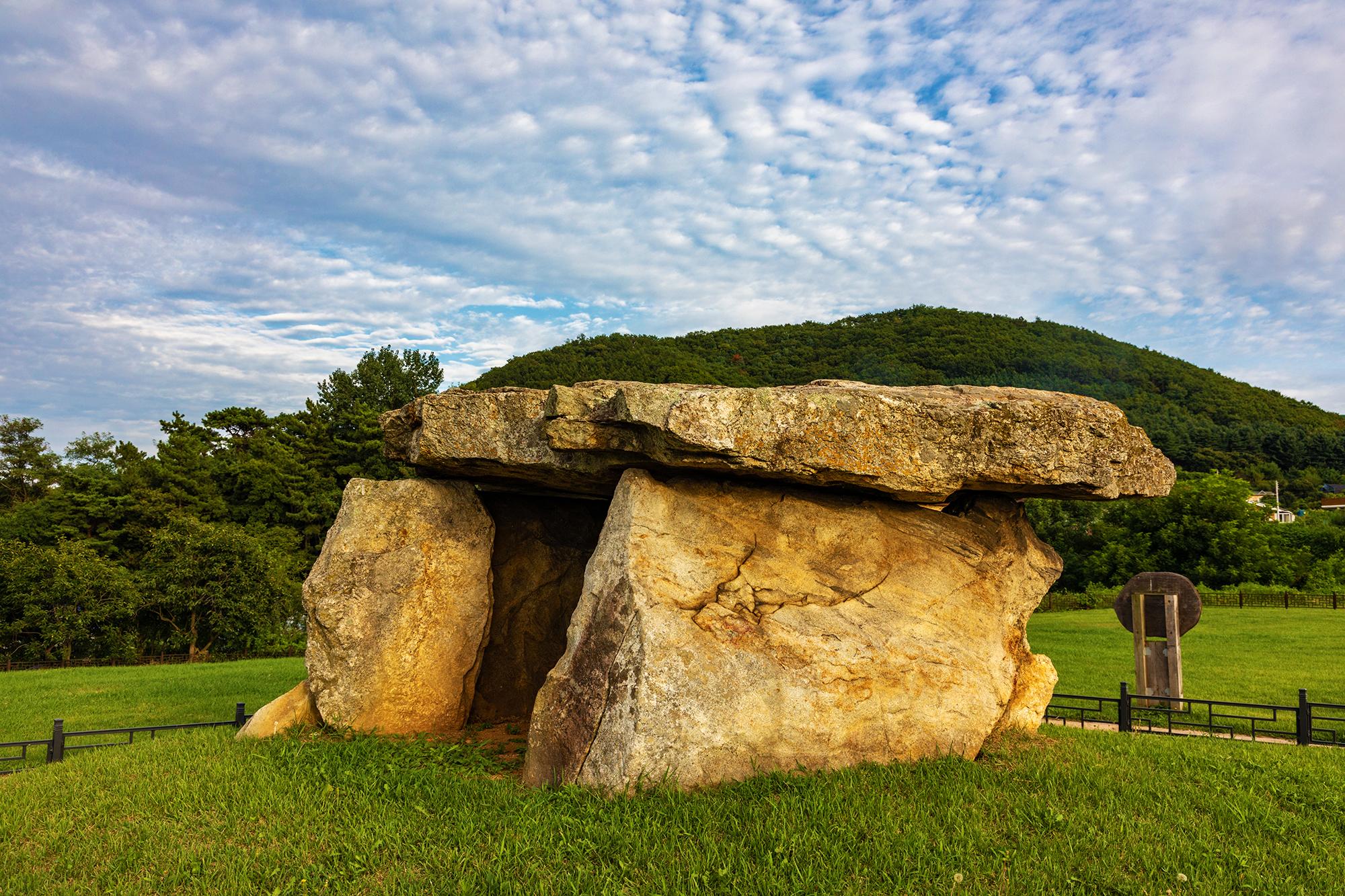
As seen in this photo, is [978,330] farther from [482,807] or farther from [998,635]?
[482,807]

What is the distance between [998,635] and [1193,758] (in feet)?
7.76

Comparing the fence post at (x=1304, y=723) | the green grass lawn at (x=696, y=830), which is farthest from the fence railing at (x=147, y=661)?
the fence post at (x=1304, y=723)

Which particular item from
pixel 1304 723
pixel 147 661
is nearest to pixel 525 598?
pixel 1304 723

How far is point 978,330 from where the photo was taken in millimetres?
61594

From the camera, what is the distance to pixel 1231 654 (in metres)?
23.8

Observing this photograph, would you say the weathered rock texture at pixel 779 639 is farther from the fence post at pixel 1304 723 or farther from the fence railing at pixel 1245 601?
the fence railing at pixel 1245 601

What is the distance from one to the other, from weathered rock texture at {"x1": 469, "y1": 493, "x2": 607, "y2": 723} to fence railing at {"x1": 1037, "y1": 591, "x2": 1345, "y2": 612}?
103 ft

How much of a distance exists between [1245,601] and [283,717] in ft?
133

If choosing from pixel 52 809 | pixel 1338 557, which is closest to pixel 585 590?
pixel 52 809

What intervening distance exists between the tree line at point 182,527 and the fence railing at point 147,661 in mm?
263

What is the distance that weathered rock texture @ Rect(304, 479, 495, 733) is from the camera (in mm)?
9750

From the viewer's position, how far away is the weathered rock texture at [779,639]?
735 cm

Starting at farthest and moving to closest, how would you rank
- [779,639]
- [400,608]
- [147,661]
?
[147,661]
[400,608]
[779,639]

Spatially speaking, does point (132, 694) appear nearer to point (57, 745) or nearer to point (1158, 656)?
point (57, 745)
